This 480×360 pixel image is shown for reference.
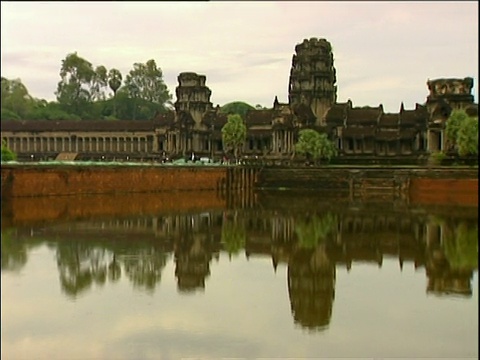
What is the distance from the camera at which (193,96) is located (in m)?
70.8

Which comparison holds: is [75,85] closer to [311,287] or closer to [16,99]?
[16,99]

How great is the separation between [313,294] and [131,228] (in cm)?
1363

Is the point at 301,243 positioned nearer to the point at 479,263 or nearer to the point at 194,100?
the point at 479,263

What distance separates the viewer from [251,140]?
2717 inches

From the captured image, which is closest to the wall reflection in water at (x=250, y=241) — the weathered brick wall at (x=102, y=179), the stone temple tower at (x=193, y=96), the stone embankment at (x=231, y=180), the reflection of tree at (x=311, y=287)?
the reflection of tree at (x=311, y=287)

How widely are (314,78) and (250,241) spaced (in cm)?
4240

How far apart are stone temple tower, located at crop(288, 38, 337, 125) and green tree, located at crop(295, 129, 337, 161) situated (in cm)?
726

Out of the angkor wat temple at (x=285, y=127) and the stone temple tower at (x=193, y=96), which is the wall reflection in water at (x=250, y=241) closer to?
the angkor wat temple at (x=285, y=127)

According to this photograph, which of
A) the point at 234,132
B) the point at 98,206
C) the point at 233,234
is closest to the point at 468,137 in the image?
the point at 234,132

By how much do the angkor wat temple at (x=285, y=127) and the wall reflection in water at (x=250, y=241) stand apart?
22.3 metres

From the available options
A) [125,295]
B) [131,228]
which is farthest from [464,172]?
[125,295]

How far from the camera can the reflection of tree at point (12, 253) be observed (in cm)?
2102

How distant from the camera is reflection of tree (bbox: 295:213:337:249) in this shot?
2731cm

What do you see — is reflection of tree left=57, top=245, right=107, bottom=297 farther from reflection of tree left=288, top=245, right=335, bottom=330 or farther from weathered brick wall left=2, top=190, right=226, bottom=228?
weathered brick wall left=2, top=190, right=226, bottom=228
